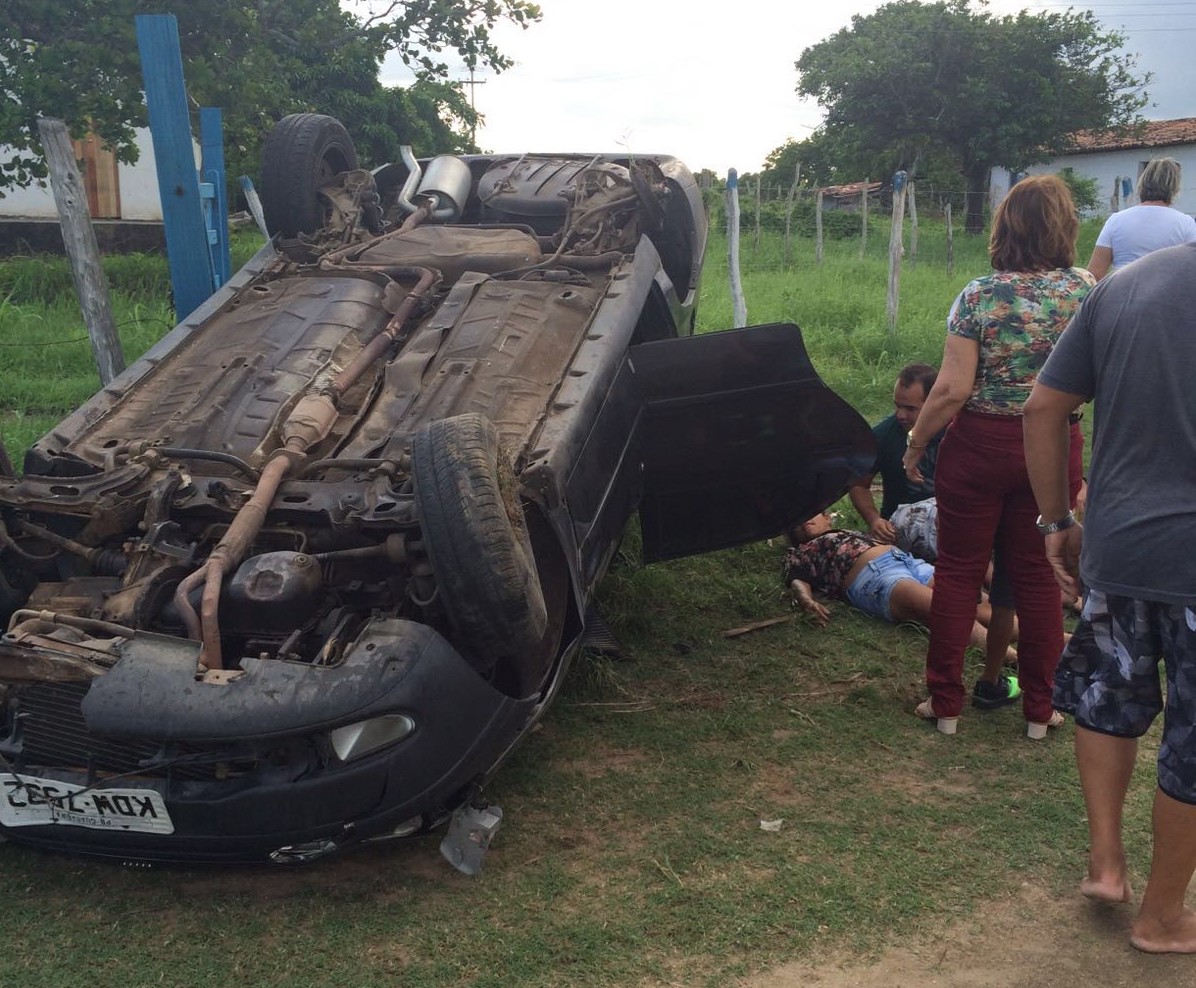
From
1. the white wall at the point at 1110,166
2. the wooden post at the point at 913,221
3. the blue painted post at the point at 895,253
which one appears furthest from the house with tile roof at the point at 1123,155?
the blue painted post at the point at 895,253

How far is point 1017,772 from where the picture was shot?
12.7 feet

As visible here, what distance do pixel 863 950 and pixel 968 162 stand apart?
31.0 meters

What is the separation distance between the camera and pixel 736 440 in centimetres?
464

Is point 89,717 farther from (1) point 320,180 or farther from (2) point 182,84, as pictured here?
(2) point 182,84

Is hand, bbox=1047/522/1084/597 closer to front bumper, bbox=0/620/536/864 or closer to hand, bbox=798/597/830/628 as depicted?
front bumper, bbox=0/620/536/864

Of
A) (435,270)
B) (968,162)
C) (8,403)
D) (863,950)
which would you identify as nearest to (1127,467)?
(863,950)

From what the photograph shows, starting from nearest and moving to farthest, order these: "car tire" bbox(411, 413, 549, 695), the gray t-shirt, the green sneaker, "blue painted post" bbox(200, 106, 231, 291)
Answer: the gray t-shirt → "car tire" bbox(411, 413, 549, 695) → the green sneaker → "blue painted post" bbox(200, 106, 231, 291)

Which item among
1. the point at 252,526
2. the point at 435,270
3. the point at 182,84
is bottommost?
the point at 252,526

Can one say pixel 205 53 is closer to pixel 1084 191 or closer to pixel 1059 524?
pixel 1059 524

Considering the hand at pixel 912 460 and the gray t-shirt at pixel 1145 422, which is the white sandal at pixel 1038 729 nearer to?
the hand at pixel 912 460

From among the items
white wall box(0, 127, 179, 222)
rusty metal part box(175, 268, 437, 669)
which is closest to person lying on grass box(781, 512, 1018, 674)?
rusty metal part box(175, 268, 437, 669)

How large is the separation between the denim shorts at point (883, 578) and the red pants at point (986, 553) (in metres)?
0.90

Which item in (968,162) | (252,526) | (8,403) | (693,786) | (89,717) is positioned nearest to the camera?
(89,717)

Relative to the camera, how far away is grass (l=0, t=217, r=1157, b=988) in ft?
9.62
